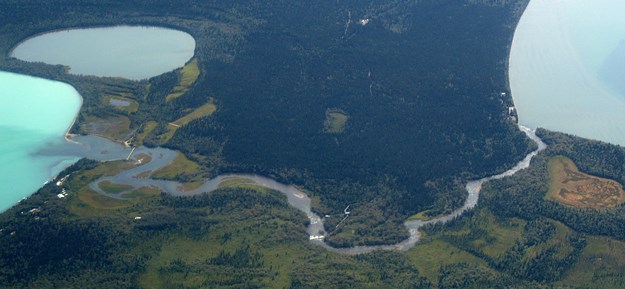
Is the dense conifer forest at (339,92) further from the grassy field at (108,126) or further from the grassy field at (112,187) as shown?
the grassy field at (112,187)

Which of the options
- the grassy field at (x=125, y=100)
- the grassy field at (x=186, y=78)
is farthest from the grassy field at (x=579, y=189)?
the grassy field at (x=125, y=100)

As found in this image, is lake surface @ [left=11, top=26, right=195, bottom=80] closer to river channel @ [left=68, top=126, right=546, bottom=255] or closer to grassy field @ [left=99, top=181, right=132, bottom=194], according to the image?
river channel @ [left=68, top=126, right=546, bottom=255]

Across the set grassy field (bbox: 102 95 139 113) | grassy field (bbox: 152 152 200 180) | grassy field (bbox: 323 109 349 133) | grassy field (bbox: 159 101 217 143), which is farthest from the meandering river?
grassy field (bbox: 323 109 349 133)

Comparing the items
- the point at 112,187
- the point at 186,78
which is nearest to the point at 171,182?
the point at 112,187

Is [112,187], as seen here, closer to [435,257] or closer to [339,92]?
[339,92]

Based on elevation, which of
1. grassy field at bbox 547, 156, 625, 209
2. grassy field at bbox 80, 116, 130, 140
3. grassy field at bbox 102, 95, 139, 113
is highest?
grassy field at bbox 547, 156, 625, 209
